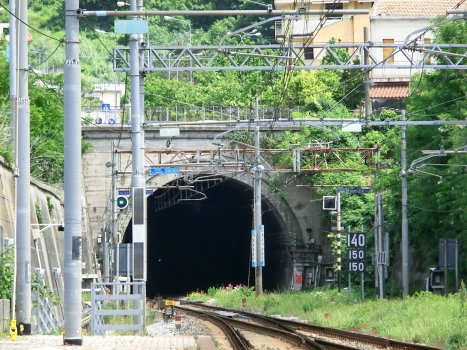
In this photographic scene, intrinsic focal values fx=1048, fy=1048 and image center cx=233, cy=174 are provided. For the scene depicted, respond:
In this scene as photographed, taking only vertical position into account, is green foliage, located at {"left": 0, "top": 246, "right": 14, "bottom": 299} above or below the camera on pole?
below

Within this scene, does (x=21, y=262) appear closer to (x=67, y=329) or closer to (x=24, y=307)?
(x=24, y=307)

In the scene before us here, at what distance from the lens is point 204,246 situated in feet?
224

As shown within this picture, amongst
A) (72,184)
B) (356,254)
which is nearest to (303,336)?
(72,184)

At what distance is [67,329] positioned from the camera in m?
15.3

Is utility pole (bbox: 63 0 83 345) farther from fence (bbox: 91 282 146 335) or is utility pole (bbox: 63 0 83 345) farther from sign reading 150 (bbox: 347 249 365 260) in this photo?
sign reading 150 (bbox: 347 249 365 260)

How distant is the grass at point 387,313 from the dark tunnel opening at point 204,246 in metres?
16.8

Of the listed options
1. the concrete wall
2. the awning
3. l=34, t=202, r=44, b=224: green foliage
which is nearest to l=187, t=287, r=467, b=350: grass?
the concrete wall

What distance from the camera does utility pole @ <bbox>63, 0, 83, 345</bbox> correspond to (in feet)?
50.5

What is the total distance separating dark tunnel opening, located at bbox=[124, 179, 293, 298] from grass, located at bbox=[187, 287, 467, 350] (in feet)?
55.2

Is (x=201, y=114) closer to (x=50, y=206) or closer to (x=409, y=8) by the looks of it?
(x=50, y=206)

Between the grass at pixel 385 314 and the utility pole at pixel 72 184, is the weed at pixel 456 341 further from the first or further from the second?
the utility pole at pixel 72 184

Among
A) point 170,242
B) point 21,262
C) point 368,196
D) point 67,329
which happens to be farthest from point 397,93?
point 67,329

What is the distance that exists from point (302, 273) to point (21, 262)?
113 ft

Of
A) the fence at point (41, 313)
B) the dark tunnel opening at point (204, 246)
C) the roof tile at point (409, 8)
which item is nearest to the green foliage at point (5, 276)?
the fence at point (41, 313)
